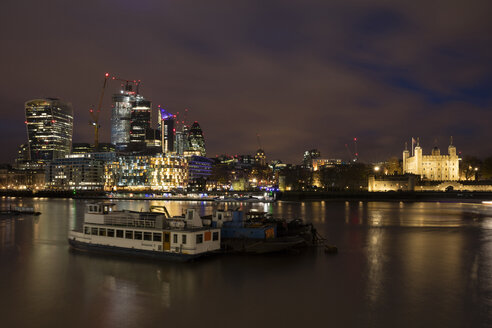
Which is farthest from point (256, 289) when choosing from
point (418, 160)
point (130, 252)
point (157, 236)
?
point (418, 160)

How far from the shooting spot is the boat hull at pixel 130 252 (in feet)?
81.4

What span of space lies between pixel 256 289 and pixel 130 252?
427 inches

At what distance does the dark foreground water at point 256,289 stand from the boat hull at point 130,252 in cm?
62

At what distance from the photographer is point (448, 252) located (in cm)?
3055

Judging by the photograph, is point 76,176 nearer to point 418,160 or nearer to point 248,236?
point 418,160

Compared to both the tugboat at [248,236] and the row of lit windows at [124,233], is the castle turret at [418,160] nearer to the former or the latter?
the tugboat at [248,236]

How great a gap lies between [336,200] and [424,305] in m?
94.5

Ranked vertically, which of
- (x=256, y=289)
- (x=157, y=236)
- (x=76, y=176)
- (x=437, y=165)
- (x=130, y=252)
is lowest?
(x=256, y=289)

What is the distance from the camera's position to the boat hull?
2482cm

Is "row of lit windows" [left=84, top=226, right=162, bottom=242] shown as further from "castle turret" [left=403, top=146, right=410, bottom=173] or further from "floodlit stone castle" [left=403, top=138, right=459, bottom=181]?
"castle turret" [left=403, top=146, right=410, bottom=173]

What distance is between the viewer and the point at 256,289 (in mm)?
19812

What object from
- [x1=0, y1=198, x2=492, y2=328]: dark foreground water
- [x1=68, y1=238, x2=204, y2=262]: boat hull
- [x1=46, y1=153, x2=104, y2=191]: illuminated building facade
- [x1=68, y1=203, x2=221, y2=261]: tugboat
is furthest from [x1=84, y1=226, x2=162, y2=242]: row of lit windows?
[x1=46, y1=153, x2=104, y2=191]: illuminated building facade

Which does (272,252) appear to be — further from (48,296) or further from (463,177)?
(463,177)

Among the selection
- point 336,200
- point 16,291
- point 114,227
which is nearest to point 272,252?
point 114,227
